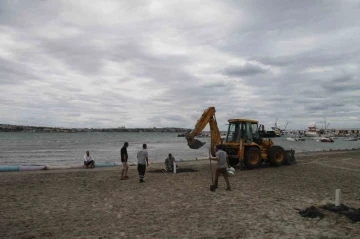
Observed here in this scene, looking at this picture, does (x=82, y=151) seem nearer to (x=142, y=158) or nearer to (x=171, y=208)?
(x=142, y=158)

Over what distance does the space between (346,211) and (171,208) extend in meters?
5.10

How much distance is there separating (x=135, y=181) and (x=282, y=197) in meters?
7.25

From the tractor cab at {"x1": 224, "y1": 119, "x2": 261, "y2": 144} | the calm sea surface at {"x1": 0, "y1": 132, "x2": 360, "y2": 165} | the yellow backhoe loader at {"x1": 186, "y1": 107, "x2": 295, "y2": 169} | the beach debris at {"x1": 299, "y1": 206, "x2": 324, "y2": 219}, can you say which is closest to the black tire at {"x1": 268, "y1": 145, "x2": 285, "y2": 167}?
the yellow backhoe loader at {"x1": 186, "y1": 107, "x2": 295, "y2": 169}

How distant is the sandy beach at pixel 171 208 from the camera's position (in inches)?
299

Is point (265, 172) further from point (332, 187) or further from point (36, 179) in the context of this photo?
point (36, 179)

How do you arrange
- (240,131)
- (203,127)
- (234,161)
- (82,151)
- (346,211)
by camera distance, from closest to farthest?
(346,211), (203,127), (240,131), (234,161), (82,151)

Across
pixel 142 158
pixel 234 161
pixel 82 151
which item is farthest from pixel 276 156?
pixel 82 151

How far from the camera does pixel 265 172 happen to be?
60.2 feet

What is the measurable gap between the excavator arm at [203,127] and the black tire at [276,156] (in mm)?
3849

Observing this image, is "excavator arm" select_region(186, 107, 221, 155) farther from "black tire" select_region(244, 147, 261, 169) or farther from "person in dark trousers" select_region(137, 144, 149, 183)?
"person in dark trousers" select_region(137, 144, 149, 183)

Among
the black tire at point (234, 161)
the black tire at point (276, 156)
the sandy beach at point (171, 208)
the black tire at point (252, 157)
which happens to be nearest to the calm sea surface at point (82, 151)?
the black tire at point (234, 161)

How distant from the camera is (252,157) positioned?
1930 cm

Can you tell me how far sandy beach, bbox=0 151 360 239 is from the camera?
7594mm

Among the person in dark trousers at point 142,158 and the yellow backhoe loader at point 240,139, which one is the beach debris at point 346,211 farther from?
the yellow backhoe loader at point 240,139
